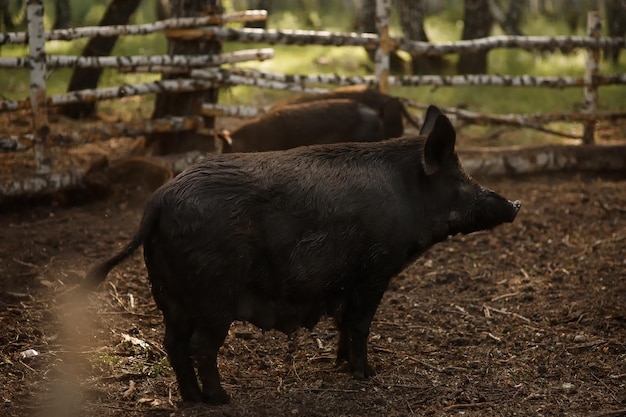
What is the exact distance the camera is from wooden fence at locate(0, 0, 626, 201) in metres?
7.68

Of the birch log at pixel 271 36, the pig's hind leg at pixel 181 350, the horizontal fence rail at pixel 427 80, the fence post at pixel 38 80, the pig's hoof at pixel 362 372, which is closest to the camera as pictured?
the pig's hind leg at pixel 181 350

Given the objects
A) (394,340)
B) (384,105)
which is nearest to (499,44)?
(384,105)

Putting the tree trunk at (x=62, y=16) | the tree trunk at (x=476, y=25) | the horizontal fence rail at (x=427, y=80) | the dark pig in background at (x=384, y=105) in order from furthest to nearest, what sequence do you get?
1. the tree trunk at (x=476, y=25)
2. the tree trunk at (x=62, y=16)
3. the horizontal fence rail at (x=427, y=80)
4. the dark pig in background at (x=384, y=105)

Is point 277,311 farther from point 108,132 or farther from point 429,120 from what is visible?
point 108,132

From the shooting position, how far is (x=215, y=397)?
422cm

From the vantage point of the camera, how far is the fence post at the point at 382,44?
947cm

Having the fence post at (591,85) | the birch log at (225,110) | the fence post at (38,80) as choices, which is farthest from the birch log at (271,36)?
the fence post at (591,85)

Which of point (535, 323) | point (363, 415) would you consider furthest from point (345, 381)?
point (535, 323)

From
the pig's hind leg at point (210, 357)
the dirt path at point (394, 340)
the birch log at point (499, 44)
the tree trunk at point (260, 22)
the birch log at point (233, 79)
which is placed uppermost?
the tree trunk at point (260, 22)

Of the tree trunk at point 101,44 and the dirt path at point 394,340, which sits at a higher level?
the tree trunk at point 101,44

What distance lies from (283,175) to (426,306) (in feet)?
6.24

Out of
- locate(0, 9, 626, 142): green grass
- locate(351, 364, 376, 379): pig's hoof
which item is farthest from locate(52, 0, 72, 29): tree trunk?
locate(351, 364, 376, 379): pig's hoof

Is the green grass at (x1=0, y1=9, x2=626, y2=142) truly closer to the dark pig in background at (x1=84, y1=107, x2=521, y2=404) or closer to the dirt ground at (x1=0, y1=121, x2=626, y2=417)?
the dirt ground at (x1=0, y1=121, x2=626, y2=417)

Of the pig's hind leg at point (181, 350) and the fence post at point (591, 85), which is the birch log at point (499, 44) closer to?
the fence post at point (591, 85)
